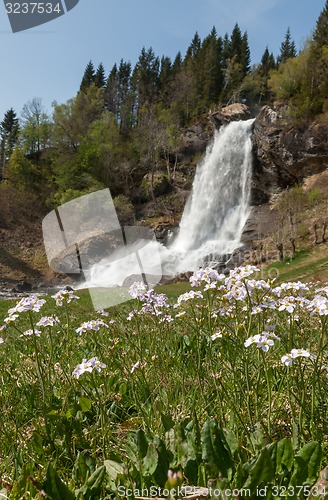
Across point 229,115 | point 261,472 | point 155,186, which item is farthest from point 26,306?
point 229,115

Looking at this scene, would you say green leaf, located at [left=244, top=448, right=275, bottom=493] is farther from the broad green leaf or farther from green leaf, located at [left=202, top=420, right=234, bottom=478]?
the broad green leaf

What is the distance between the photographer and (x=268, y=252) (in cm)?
2869

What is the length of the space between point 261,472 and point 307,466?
234mm

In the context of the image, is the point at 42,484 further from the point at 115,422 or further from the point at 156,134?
the point at 156,134

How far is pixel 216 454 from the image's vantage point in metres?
1.38

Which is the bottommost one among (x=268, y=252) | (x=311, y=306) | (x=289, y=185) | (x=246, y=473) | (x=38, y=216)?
(x=268, y=252)

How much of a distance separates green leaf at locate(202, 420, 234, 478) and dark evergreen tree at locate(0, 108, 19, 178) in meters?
61.9

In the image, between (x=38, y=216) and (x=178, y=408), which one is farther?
(x=38, y=216)

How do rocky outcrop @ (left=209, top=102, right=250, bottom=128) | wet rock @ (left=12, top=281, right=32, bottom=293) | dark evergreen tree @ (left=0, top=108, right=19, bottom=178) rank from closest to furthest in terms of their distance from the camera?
wet rock @ (left=12, top=281, right=32, bottom=293)
rocky outcrop @ (left=209, top=102, right=250, bottom=128)
dark evergreen tree @ (left=0, top=108, right=19, bottom=178)

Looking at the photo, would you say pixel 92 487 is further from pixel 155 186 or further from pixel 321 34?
pixel 321 34

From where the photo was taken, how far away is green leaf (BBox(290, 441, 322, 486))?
4.22ft

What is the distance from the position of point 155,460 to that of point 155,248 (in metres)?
34.7

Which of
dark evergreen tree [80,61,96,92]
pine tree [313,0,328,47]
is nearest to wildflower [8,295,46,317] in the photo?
pine tree [313,0,328,47]

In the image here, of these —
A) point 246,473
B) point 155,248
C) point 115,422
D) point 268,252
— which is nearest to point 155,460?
point 246,473
